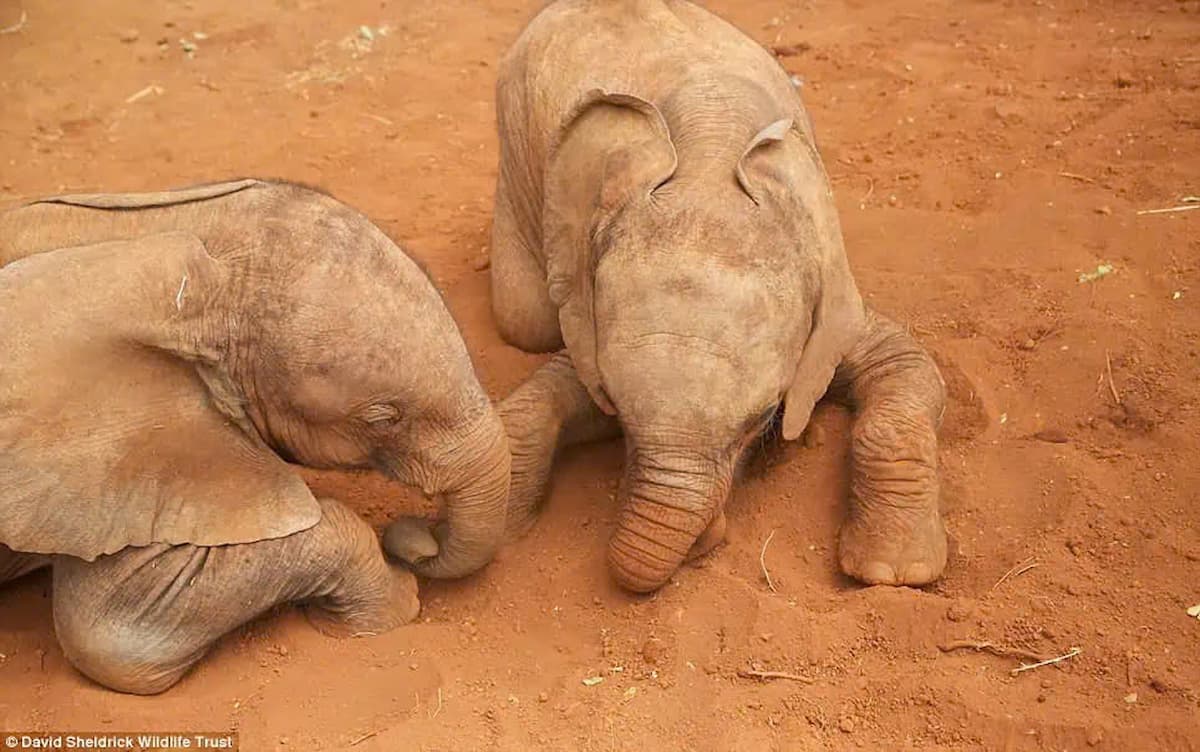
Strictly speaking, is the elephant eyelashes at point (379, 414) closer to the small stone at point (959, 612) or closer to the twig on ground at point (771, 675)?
the twig on ground at point (771, 675)

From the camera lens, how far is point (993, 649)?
3803 mm

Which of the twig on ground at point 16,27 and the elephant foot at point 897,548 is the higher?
the elephant foot at point 897,548

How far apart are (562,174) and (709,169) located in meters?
0.60

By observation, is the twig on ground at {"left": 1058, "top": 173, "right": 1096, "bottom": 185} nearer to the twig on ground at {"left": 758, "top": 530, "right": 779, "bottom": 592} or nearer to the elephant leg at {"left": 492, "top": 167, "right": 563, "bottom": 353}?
the elephant leg at {"left": 492, "top": 167, "right": 563, "bottom": 353}

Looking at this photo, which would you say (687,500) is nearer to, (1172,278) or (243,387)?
(243,387)

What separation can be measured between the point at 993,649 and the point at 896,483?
0.66m

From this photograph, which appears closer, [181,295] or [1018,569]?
[181,295]

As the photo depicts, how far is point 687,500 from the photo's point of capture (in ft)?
12.4

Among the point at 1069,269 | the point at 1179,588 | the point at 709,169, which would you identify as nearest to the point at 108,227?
the point at 709,169

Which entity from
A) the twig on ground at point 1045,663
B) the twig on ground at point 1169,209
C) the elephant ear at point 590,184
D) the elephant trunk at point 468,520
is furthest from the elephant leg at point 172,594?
the twig on ground at point 1169,209

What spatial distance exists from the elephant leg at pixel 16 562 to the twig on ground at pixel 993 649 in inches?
111

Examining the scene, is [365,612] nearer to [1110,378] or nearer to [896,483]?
[896,483]

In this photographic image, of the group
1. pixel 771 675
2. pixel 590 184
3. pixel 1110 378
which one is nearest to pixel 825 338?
pixel 590 184

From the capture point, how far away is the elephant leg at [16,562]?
411 cm
